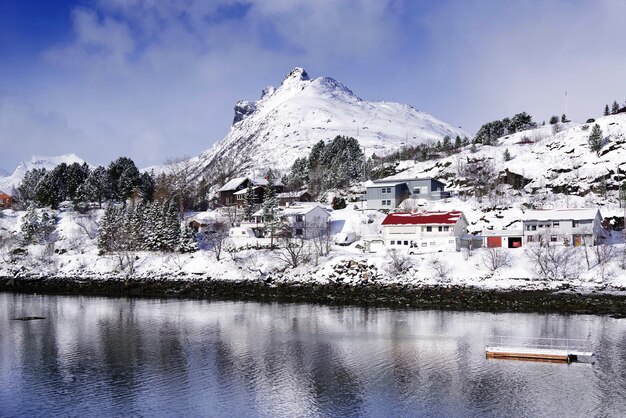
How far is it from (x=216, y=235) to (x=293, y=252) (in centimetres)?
1169

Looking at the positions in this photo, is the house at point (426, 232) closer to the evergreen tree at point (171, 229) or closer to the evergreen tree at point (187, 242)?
the evergreen tree at point (187, 242)

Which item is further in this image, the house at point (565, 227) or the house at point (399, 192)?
the house at point (399, 192)

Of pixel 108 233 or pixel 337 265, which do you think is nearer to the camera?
pixel 337 265

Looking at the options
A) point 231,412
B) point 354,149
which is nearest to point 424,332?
point 231,412

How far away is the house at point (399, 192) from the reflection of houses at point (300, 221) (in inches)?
330

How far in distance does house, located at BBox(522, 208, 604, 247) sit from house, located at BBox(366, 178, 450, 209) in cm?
1935

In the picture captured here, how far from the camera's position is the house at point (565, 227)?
2165 inches

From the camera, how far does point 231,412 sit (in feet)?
76.1

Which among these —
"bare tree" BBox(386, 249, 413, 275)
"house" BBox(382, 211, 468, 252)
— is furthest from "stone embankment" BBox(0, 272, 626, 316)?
"house" BBox(382, 211, 468, 252)

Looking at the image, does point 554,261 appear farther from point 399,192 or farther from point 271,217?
point 399,192

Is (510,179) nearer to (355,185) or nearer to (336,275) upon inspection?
(355,185)

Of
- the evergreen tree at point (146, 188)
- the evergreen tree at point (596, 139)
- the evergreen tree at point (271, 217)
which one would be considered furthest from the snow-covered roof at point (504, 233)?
the evergreen tree at point (146, 188)

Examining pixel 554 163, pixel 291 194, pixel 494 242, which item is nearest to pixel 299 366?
pixel 494 242

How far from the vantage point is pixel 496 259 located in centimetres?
5103
